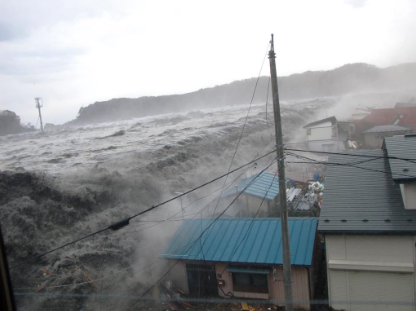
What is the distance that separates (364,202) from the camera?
6336 millimetres

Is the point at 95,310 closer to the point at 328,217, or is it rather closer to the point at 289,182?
the point at 328,217

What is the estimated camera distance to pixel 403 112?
81.8 feet

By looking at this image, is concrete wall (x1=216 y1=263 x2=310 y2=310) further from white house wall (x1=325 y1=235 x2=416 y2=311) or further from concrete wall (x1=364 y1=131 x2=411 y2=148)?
concrete wall (x1=364 y1=131 x2=411 y2=148)

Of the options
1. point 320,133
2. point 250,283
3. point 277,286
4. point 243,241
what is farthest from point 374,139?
point 250,283

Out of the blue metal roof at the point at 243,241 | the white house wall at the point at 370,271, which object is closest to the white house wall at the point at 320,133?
the blue metal roof at the point at 243,241

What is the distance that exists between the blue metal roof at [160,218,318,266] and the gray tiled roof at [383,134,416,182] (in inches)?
88.0

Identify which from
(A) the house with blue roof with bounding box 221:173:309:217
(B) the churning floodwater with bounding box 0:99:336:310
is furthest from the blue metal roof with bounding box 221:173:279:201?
(B) the churning floodwater with bounding box 0:99:336:310

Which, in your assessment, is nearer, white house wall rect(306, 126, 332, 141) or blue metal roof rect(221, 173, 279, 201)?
blue metal roof rect(221, 173, 279, 201)

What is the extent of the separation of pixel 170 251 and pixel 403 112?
2394 cm

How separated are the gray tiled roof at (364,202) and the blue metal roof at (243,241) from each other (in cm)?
102

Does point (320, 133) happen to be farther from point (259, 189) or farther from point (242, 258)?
point (242, 258)

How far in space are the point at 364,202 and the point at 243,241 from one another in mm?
2738

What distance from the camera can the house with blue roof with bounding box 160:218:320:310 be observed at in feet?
22.3

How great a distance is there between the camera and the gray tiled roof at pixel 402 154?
566 centimetres
